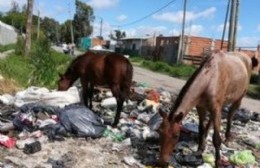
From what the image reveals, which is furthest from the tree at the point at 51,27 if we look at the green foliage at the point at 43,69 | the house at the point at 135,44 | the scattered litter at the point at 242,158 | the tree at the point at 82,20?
the scattered litter at the point at 242,158

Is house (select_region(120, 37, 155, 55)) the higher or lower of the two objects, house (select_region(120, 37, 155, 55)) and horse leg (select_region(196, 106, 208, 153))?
the lower

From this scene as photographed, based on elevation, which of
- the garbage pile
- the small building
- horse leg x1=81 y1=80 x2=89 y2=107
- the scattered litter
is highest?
horse leg x1=81 y1=80 x2=89 y2=107

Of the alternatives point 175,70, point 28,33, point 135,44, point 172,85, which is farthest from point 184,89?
point 135,44

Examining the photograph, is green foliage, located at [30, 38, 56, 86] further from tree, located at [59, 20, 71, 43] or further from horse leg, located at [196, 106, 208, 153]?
tree, located at [59, 20, 71, 43]

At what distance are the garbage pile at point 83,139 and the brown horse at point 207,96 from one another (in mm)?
684

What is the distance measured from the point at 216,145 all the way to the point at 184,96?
1082mm

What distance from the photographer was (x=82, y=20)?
97000 mm

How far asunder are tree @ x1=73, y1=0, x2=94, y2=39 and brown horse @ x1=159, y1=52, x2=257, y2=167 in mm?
87502

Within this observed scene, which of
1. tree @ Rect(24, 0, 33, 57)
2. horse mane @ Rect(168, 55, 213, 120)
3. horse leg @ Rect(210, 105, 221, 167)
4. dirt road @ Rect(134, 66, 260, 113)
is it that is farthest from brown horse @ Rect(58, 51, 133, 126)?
tree @ Rect(24, 0, 33, 57)

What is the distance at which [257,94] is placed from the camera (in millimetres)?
24203

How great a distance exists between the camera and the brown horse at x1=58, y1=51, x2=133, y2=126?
1098 centimetres

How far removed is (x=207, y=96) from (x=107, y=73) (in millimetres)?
3162

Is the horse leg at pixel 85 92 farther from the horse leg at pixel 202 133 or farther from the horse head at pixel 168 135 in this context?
the horse head at pixel 168 135

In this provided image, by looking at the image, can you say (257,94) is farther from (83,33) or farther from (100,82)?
(83,33)
